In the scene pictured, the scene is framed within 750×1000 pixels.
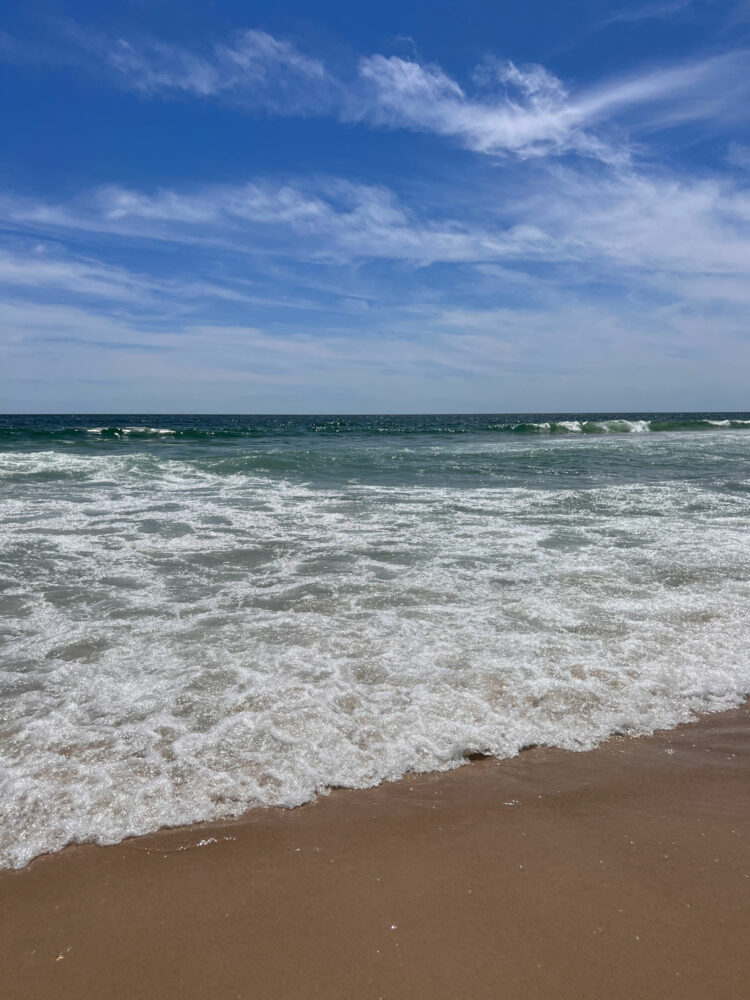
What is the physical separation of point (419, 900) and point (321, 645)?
202cm

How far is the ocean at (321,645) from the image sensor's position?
2.56 meters

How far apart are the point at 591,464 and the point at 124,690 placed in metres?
15.4

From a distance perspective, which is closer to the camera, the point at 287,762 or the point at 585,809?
the point at 585,809

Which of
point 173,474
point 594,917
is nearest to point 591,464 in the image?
point 173,474

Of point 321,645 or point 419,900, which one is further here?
point 321,645

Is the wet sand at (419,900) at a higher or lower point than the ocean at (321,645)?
lower

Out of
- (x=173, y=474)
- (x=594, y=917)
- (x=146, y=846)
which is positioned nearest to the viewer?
(x=594, y=917)

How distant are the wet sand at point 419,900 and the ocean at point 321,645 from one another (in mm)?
185

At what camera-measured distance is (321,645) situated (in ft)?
12.6

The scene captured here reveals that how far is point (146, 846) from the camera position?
214cm

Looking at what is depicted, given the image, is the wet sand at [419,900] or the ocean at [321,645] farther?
the ocean at [321,645]

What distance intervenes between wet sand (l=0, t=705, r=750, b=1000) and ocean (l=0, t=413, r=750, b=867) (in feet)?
0.61

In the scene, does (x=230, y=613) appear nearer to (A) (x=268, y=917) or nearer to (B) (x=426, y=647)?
(B) (x=426, y=647)

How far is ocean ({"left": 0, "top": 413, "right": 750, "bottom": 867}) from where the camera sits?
256 cm
